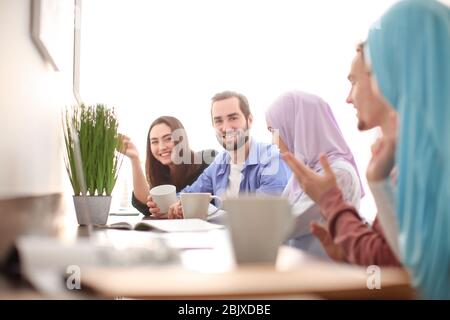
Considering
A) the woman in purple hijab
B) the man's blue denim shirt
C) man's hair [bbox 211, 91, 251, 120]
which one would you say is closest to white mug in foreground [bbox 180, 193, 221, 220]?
the woman in purple hijab

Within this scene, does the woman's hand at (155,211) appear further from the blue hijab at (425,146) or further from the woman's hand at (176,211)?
the blue hijab at (425,146)

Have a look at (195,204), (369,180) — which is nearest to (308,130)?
(195,204)

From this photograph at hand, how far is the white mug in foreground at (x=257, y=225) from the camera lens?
383 millimetres

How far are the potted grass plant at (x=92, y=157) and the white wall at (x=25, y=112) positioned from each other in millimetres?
54

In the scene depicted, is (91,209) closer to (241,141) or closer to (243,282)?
(243,282)

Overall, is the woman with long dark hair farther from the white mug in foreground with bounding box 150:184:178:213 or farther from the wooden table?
the wooden table

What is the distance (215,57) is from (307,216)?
1423mm

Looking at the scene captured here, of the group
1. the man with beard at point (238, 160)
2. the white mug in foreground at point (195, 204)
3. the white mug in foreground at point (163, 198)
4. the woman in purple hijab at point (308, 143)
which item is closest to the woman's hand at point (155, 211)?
the white mug in foreground at point (163, 198)

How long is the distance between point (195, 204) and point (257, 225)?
598 mm

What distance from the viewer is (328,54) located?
2338 millimetres

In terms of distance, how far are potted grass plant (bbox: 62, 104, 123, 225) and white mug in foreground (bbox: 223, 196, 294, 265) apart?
56cm

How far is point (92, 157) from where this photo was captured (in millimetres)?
927
